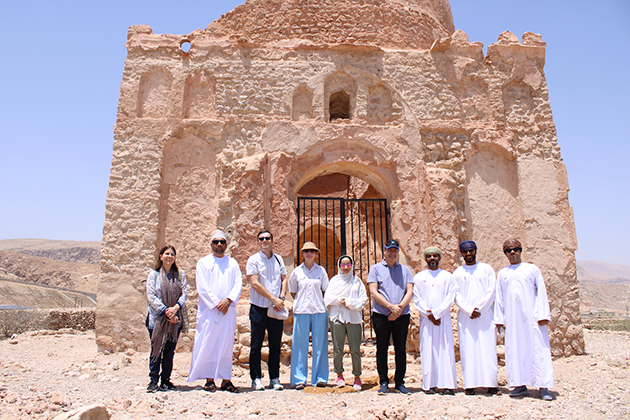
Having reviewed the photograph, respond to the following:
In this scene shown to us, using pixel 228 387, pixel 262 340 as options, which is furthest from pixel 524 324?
pixel 228 387

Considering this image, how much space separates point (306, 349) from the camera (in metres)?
4.59

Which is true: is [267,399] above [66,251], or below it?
below

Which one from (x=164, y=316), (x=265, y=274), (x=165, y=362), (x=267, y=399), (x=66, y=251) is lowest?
(x=267, y=399)

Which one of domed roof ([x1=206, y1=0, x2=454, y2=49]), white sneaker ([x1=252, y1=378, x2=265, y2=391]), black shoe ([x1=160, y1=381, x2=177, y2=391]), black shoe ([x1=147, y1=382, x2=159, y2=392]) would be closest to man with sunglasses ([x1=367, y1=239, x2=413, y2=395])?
white sneaker ([x1=252, y1=378, x2=265, y2=391])

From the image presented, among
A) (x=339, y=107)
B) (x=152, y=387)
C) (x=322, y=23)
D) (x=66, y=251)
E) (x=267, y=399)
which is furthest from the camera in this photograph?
(x=66, y=251)

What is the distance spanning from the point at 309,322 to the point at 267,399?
918mm

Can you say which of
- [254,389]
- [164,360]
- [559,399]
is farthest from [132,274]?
[559,399]

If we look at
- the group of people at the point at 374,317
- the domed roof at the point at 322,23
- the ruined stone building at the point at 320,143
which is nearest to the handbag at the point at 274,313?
the group of people at the point at 374,317

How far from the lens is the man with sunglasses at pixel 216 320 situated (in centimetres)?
440

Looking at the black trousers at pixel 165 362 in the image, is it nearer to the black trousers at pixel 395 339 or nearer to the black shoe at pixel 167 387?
the black shoe at pixel 167 387

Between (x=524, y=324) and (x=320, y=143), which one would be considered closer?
(x=524, y=324)

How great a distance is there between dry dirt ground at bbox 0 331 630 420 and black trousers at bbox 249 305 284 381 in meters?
0.23

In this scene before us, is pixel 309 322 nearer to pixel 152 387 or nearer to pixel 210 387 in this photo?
pixel 210 387

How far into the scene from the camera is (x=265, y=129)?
275 inches
